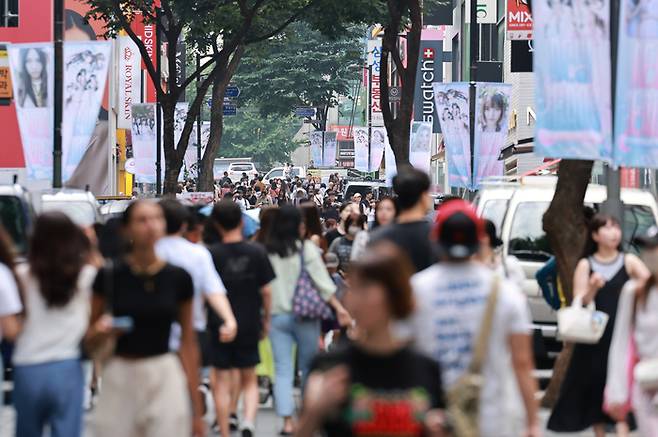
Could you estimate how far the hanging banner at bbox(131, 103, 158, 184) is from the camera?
3897 centimetres

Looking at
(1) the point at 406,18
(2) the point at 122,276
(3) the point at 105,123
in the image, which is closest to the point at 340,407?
(2) the point at 122,276

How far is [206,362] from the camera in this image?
10359mm

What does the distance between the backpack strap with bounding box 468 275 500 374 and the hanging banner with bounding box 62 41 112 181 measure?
15863 millimetres

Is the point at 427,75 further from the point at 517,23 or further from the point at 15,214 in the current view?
the point at 15,214

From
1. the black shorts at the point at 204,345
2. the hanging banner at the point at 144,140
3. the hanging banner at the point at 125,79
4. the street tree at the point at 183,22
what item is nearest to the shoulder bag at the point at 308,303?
the black shorts at the point at 204,345

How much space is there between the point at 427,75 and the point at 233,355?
47.5 metres

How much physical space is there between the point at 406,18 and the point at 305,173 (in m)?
55.9

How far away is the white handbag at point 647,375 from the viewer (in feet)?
26.2

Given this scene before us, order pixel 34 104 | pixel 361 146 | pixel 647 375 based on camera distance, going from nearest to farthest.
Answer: pixel 647 375 < pixel 34 104 < pixel 361 146

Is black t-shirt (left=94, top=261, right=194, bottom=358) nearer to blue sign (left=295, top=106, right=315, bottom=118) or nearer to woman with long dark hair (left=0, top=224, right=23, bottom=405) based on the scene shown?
woman with long dark hair (left=0, top=224, right=23, bottom=405)

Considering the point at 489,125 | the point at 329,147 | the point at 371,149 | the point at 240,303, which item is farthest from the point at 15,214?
the point at 329,147

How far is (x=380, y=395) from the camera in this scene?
5207 mm

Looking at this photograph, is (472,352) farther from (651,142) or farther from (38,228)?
(651,142)

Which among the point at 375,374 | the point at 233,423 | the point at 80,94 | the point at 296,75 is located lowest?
the point at 233,423
